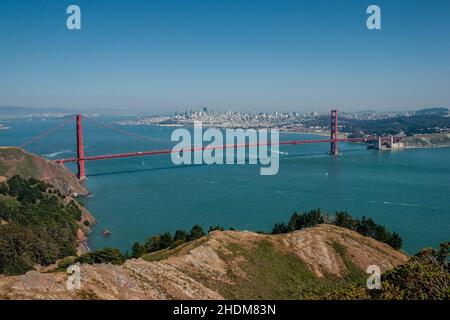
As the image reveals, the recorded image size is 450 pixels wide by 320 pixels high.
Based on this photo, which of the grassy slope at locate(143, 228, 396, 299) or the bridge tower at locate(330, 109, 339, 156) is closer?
the grassy slope at locate(143, 228, 396, 299)

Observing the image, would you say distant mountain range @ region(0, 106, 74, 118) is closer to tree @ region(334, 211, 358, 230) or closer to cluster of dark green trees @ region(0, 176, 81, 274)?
cluster of dark green trees @ region(0, 176, 81, 274)

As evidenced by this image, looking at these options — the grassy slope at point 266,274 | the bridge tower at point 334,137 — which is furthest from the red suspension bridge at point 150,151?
the grassy slope at point 266,274

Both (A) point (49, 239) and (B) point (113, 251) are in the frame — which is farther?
(A) point (49, 239)

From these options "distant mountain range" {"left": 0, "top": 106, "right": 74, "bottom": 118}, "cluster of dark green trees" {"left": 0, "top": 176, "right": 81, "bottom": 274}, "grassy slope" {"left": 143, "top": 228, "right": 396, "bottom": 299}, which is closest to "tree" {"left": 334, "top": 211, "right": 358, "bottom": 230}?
"grassy slope" {"left": 143, "top": 228, "right": 396, "bottom": 299}

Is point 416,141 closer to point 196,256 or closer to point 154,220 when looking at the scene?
point 154,220

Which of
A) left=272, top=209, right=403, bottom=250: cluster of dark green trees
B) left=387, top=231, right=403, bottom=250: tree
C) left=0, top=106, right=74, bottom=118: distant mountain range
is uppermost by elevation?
left=0, top=106, right=74, bottom=118: distant mountain range

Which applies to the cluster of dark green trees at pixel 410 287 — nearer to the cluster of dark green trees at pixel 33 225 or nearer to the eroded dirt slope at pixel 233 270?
the eroded dirt slope at pixel 233 270

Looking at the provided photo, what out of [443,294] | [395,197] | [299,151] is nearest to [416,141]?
[299,151]

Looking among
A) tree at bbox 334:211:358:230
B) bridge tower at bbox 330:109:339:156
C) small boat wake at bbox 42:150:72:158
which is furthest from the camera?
bridge tower at bbox 330:109:339:156

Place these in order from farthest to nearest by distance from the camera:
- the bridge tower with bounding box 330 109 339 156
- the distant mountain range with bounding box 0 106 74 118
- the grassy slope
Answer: the distant mountain range with bounding box 0 106 74 118 < the bridge tower with bounding box 330 109 339 156 < the grassy slope
